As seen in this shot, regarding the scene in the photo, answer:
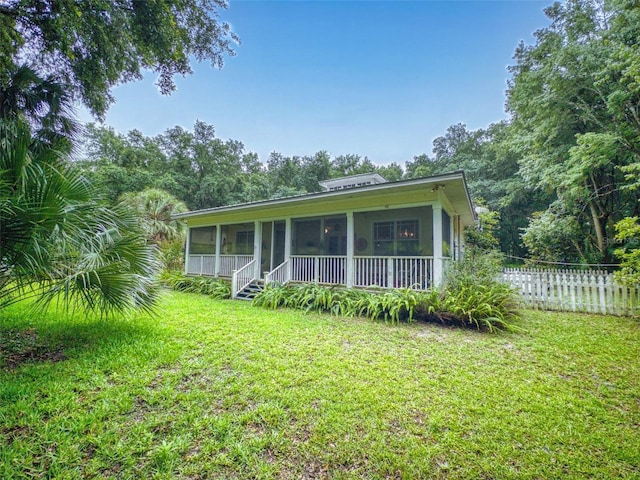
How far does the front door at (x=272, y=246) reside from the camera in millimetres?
9999

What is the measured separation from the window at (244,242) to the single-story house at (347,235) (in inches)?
1.7

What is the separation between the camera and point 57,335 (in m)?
4.27

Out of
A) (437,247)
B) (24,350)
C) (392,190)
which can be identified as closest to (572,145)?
(437,247)

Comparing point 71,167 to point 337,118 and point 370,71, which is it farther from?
point 337,118

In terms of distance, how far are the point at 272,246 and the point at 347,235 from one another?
3355mm

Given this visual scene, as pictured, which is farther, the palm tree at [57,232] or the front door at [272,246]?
the front door at [272,246]

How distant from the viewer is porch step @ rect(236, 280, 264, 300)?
8375 millimetres

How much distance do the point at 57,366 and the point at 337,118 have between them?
2011 centimetres

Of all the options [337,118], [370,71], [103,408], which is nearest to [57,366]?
[103,408]

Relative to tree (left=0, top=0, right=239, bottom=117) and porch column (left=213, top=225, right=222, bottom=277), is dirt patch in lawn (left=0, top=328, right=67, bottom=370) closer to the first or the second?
tree (left=0, top=0, right=239, bottom=117)

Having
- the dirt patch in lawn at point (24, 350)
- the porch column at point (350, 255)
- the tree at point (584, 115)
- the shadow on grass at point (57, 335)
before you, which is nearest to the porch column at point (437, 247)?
the porch column at point (350, 255)

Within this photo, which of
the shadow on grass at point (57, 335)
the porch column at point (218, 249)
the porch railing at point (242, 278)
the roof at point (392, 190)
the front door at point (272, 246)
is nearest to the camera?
the shadow on grass at point (57, 335)

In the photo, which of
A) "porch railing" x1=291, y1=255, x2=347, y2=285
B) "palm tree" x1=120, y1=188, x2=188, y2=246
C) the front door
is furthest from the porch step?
"palm tree" x1=120, y1=188, x2=188, y2=246

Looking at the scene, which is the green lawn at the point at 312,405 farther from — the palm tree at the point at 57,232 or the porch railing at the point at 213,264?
the porch railing at the point at 213,264
